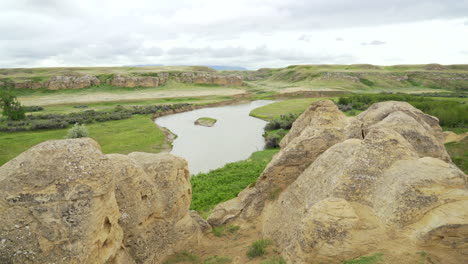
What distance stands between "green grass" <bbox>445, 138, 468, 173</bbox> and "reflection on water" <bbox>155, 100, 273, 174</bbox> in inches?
838

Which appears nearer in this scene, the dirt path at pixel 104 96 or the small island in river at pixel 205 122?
the small island in river at pixel 205 122

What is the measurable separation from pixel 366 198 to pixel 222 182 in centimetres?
1753

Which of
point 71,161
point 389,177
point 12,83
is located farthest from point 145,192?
point 12,83

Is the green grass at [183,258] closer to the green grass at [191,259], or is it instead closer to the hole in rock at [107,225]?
the green grass at [191,259]

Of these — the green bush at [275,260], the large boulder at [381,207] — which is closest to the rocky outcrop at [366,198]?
the large boulder at [381,207]

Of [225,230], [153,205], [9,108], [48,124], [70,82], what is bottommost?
[225,230]

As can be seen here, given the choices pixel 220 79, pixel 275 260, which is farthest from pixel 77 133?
pixel 220 79

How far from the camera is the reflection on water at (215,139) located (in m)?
37.0

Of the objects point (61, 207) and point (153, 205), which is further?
point (153, 205)

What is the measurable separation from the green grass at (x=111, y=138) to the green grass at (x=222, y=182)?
1213 centimetres

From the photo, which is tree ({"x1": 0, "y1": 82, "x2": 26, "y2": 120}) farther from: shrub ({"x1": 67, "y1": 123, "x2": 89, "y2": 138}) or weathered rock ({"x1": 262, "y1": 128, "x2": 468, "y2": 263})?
weathered rock ({"x1": 262, "y1": 128, "x2": 468, "y2": 263})

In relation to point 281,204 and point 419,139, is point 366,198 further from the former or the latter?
point 419,139

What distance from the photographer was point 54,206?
25.1ft

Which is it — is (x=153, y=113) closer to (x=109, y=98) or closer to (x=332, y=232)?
(x=109, y=98)
